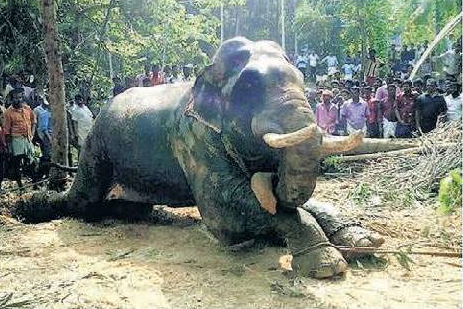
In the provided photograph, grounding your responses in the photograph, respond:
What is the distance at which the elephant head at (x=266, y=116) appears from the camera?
3.96 m

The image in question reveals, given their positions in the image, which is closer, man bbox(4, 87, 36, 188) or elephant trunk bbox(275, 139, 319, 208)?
elephant trunk bbox(275, 139, 319, 208)

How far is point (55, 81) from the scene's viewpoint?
7477 millimetres

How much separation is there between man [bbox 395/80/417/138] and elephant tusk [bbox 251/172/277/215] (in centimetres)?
769

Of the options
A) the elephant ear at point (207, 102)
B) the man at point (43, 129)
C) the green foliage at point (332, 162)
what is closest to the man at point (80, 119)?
the man at point (43, 129)

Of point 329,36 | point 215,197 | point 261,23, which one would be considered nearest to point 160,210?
point 215,197

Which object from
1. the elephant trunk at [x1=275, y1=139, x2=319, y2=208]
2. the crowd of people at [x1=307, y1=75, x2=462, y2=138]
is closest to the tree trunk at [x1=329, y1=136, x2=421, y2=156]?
the crowd of people at [x1=307, y1=75, x2=462, y2=138]

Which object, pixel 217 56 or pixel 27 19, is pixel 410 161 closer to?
pixel 217 56

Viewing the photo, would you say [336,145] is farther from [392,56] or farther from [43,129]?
[392,56]

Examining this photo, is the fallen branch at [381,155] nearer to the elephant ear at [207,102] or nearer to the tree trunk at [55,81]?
the tree trunk at [55,81]

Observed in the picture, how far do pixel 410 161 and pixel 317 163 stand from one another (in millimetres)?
4544

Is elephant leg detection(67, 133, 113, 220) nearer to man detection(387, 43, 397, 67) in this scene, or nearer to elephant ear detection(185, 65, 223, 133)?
elephant ear detection(185, 65, 223, 133)

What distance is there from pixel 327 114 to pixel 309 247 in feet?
25.4

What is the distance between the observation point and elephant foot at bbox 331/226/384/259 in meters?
4.53

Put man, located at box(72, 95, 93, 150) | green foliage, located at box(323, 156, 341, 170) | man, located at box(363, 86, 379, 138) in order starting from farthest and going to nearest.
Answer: man, located at box(363, 86, 379, 138), man, located at box(72, 95, 93, 150), green foliage, located at box(323, 156, 341, 170)
